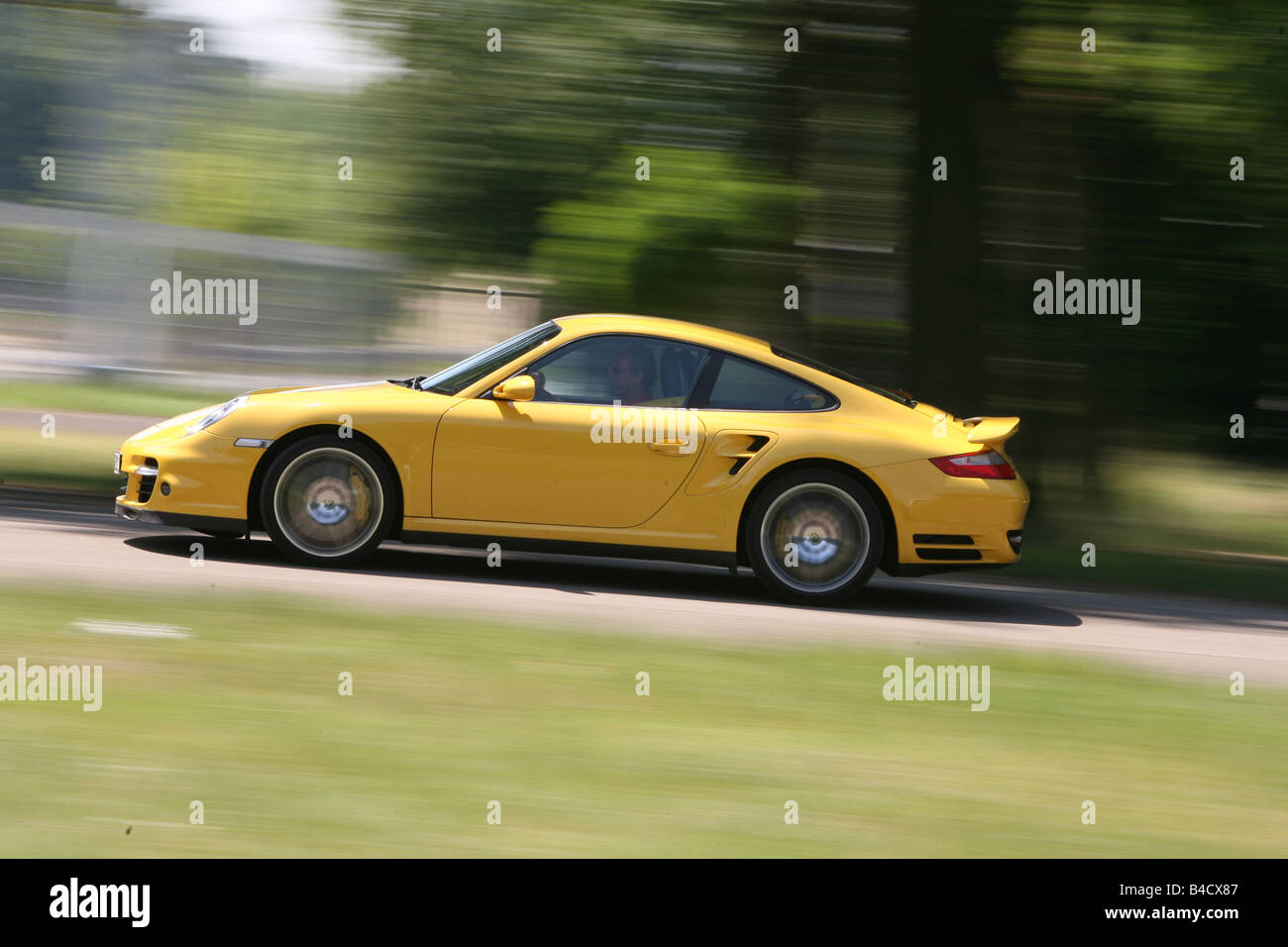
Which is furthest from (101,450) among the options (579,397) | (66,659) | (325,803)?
(325,803)

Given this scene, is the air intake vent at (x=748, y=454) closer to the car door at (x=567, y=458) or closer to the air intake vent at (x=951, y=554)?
the car door at (x=567, y=458)

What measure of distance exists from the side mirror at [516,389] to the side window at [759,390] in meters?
0.97

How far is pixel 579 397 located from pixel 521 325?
429 centimetres

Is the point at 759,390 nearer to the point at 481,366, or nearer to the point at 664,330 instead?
the point at 664,330

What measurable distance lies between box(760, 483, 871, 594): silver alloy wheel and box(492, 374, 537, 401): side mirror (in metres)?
1.47

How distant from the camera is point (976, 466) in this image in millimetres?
A: 7758

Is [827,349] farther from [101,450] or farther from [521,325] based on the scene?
[101,450]

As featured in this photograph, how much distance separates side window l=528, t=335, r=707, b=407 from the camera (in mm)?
7742

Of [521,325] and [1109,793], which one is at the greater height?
[521,325]

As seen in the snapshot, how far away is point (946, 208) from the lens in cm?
1149

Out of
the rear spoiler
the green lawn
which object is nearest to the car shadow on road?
the rear spoiler

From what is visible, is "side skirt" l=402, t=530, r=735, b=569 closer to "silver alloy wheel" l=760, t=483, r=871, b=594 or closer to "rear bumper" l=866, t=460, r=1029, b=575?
"silver alloy wheel" l=760, t=483, r=871, b=594

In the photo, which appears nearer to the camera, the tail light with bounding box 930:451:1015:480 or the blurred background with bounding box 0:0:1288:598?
the tail light with bounding box 930:451:1015:480

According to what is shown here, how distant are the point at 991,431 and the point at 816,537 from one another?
1151 mm
